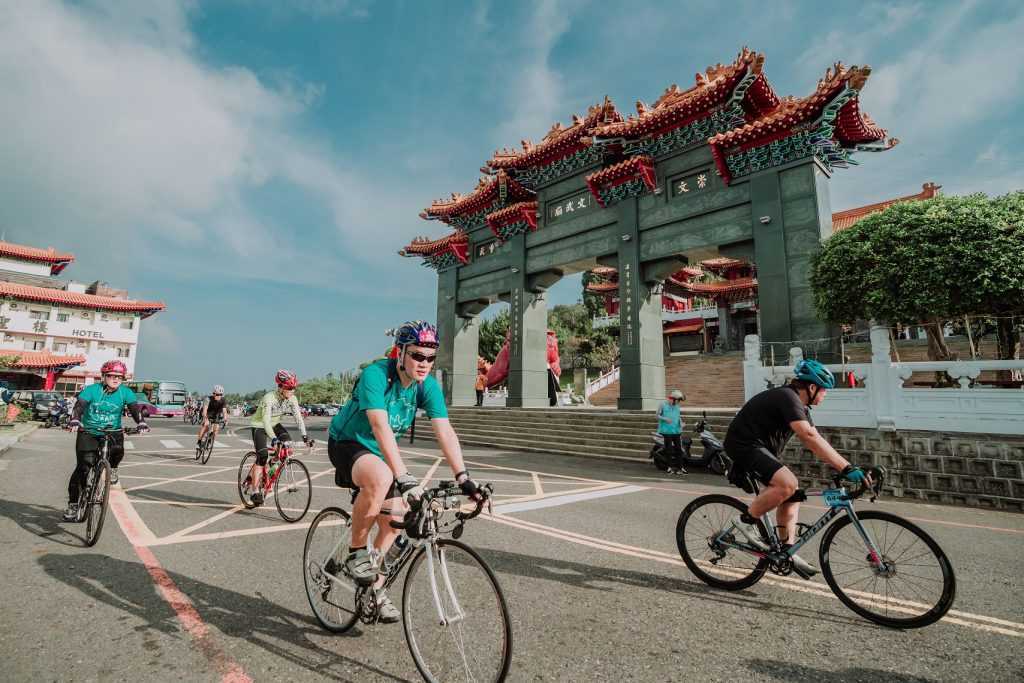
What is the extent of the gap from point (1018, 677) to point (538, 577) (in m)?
2.68

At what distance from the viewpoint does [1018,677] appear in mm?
2406

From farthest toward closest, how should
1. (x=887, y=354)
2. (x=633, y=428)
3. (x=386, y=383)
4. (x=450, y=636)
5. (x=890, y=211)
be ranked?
(x=633, y=428), (x=890, y=211), (x=887, y=354), (x=386, y=383), (x=450, y=636)

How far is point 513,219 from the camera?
2103 centimetres

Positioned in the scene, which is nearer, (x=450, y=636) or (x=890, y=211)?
(x=450, y=636)

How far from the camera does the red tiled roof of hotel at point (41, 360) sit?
35.8 m

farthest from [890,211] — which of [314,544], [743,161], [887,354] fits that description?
[314,544]

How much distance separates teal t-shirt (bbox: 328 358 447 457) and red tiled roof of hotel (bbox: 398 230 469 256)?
21278 mm

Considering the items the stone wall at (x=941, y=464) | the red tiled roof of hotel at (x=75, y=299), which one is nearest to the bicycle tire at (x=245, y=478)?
the stone wall at (x=941, y=464)

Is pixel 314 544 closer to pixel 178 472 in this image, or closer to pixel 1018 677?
pixel 1018 677

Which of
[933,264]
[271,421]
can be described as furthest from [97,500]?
[933,264]

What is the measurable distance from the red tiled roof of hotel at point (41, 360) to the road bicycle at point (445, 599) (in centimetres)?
4743

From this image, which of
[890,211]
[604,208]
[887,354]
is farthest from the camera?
[604,208]

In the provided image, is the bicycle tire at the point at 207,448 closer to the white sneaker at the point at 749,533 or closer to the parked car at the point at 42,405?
the white sneaker at the point at 749,533

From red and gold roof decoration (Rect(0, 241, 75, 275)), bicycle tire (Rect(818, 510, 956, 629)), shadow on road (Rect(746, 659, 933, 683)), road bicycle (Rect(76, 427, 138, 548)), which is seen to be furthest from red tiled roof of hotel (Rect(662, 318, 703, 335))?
red and gold roof decoration (Rect(0, 241, 75, 275))
